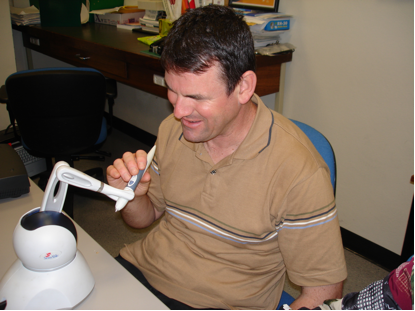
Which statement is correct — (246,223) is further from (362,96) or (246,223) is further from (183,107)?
(362,96)

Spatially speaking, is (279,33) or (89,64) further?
(89,64)

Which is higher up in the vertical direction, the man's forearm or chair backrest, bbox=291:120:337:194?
chair backrest, bbox=291:120:337:194

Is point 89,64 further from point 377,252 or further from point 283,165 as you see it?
point 377,252

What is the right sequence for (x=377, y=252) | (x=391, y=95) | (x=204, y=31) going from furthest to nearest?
(x=377, y=252)
(x=391, y=95)
(x=204, y=31)

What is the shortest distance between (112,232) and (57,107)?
0.80 metres

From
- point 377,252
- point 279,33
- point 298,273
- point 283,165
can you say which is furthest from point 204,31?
point 377,252

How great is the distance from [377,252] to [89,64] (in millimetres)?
2052

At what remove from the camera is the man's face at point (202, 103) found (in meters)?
0.83

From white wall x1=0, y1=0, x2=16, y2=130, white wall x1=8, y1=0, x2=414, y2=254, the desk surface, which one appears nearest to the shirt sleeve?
white wall x1=8, y1=0, x2=414, y2=254

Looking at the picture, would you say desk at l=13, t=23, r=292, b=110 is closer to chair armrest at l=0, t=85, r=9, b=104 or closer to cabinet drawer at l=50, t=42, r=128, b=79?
cabinet drawer at l=50, t=42, r=128, b=79

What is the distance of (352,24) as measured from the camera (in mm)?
1591

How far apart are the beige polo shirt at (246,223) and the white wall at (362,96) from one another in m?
0.84

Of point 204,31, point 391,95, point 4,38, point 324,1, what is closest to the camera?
point 204,31

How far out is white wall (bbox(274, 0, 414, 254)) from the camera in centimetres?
151
